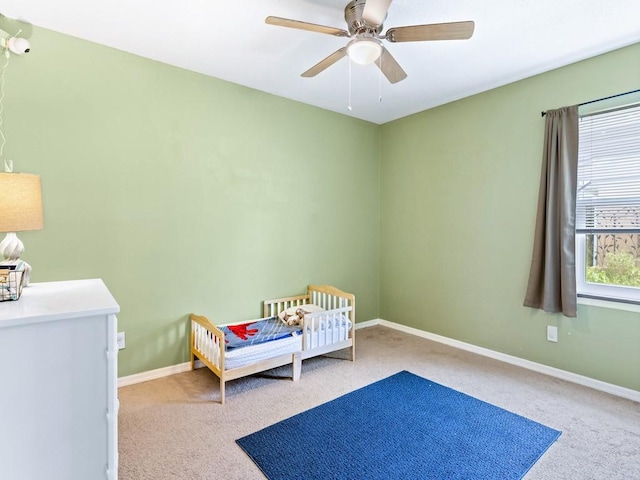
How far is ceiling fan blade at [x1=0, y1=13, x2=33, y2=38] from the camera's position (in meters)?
2.21

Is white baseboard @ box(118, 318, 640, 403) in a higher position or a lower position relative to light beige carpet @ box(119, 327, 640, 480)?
higher

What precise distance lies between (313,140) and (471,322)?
255cm

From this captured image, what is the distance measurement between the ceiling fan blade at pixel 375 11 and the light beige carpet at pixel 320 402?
241 centimetres

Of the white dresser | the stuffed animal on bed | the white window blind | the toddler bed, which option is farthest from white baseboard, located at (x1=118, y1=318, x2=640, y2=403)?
the white dresser

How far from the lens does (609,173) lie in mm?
2650

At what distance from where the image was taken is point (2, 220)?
1.35 metres

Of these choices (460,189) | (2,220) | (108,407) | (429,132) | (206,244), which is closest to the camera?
(108,407)

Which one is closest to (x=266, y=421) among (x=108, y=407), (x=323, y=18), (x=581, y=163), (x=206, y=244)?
(x=108, y=407)

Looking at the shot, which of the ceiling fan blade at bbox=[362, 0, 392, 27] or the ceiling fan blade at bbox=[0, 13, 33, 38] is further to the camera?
the ceiling fan blade at bbox=[0, 13, 33, 38]

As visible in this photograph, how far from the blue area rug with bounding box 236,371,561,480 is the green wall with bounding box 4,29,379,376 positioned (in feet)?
4.50

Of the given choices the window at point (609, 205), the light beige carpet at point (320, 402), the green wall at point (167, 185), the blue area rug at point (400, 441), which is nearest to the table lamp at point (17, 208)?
the green wall at point (167, 185)

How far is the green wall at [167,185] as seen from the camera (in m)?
2.40

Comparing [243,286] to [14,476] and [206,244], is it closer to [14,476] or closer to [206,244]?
[206,244]

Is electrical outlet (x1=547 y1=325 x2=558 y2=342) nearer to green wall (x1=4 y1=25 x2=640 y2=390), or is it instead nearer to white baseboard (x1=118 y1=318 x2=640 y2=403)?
green wall (x1=4 y1=25 x2=640 y2=390)
